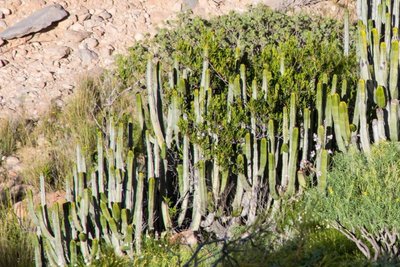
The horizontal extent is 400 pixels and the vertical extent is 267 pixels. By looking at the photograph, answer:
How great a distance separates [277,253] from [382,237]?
1315 millimetres

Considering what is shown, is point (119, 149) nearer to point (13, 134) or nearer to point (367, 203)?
point (367, 203)

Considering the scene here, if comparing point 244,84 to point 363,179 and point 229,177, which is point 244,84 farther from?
point 363,179

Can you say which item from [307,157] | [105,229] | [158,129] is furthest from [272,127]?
[105,229]

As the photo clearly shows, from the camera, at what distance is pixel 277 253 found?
5324 mm

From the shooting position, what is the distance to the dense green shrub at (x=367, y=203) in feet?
20.5

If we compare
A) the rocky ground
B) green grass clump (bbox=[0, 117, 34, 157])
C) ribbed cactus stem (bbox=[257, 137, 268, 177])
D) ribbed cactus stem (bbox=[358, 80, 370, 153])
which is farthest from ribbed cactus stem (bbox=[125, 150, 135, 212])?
the rocky ground

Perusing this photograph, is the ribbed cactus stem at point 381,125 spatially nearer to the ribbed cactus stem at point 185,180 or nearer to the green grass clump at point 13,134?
the ribbed cactus stem at point 185,180

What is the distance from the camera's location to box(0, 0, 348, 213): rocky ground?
9.64m

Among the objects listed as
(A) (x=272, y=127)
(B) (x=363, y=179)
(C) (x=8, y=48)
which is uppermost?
(C) (x=8, y=48)

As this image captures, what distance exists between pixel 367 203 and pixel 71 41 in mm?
5141

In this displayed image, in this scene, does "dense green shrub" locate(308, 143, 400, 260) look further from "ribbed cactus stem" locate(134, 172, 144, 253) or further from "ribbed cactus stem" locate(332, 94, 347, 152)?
Answer: "ribbed cactus stem" locate(134, 172, 144, 253)

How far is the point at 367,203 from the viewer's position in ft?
20.6

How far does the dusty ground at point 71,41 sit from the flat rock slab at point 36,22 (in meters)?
0.10

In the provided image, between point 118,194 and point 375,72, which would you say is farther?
point 375,72
